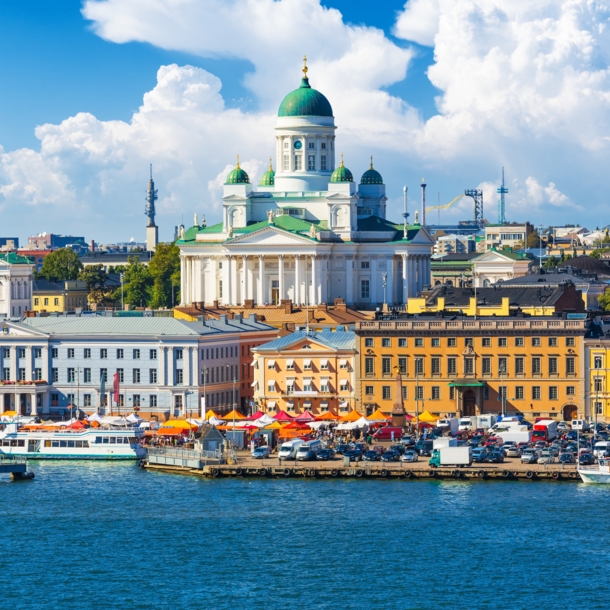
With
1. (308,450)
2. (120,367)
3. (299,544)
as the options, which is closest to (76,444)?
(308,450)

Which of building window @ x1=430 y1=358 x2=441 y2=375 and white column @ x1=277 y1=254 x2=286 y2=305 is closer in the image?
building window @ x1=430 y1=358 x2=441 y2=375

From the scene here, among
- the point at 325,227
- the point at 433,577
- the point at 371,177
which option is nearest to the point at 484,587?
the point at 433,577

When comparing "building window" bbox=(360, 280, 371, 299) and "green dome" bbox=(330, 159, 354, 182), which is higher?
"green dome" bbox=(330, 159, 354, 182)

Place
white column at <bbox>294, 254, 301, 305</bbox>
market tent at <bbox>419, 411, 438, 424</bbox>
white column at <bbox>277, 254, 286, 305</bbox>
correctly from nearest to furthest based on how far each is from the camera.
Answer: market tent at <bbox>419, 411, 438, 424</bbox>
white column at <bbox>277, 254, 286, 305</bbox>
white column at <bbox>294, 254, 301, 305</bbox>

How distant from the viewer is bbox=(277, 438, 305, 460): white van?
314 feet

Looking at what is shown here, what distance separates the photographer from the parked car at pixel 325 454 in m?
95.4

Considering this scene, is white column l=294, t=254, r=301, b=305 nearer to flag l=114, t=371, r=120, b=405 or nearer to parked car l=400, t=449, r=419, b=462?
flag l=114, t=371, r=120, b=405

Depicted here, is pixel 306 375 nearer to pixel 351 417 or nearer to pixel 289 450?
pixel 351 417

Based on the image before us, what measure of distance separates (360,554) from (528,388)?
1318 inches

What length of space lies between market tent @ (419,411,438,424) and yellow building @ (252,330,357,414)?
17.5 feet

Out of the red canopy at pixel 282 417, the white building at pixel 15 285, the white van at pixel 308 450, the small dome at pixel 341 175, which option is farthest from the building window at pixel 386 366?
the white building at pixel 15 285

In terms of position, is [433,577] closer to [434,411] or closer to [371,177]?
[434,411]

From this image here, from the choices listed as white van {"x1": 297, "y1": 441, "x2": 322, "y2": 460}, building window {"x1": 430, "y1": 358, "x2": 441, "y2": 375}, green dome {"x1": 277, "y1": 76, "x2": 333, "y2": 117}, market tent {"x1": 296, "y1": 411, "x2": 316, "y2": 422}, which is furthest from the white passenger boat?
green dome {"x1": 277, "y1": 76, "x2": 333, "y2": 117}

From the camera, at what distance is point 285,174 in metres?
170
